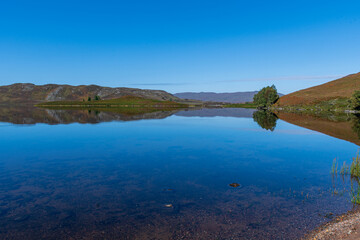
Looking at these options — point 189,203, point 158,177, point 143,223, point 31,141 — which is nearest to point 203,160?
point 158,177

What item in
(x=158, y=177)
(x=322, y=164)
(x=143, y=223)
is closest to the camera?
(x=143, y=223)

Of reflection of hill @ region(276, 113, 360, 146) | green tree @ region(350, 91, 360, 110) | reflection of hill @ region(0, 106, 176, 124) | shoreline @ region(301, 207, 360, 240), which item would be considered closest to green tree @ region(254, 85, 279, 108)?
green tree @ region(350, 91, 360, 110)

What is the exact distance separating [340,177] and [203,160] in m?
11.7

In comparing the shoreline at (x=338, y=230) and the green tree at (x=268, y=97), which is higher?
the green tree at (x=268, y=97)

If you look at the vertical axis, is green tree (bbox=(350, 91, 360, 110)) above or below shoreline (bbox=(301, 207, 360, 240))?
above

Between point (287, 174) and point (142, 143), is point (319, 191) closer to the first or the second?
point (287, 174)

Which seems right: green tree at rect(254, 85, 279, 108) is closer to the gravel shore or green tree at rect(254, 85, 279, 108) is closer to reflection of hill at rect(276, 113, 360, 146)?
reflection of hill at rect(276, 113, 360, 146)

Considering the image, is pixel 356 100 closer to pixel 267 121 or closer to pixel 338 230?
pixel 267 121

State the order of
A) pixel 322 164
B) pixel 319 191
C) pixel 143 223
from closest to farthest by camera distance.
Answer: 1. pixel 143 223
2. pixel 319 191
3. pixel 322 164

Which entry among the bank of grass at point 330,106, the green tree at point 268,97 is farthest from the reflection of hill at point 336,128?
the green tree at point 268,97

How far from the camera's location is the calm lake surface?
10.7 m

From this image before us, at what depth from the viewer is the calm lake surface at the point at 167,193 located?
35.1 ft

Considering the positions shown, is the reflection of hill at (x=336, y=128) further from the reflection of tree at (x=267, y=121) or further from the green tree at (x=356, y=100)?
the green tree at (x=356, y=100)

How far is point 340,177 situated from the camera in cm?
1825
